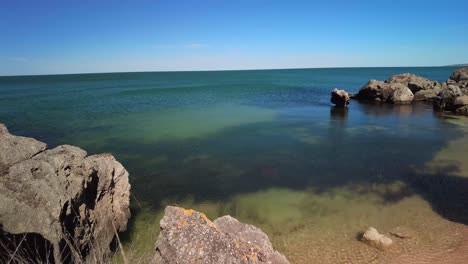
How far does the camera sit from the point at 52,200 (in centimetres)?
631

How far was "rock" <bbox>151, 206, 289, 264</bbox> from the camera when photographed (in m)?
4.09

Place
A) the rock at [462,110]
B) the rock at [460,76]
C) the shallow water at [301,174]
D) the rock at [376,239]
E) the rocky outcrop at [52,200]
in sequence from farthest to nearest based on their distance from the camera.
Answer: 1. the rock at [460,76]
2. the rock at [462,110]
3. the shallow water at [301,174]
4. the rock at [376,239]
5. the rocky outcrop at [52,200]

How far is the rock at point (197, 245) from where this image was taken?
4.09m

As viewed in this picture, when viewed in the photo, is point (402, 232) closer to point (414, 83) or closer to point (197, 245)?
point (197, 245)

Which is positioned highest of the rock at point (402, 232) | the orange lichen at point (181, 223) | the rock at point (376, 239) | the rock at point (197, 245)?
the orange lichen at point (181, 223)

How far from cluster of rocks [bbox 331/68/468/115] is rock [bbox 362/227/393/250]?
29246 mm

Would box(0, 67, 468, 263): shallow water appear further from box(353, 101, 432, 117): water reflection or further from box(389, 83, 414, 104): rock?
box(389, 83, 414, 104): rock

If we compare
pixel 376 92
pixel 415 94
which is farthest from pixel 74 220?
pixel 415 94

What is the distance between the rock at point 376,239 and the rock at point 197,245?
5.37 m

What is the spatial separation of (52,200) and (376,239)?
8770mm

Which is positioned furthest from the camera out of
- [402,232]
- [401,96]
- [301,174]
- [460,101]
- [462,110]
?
[401,96]

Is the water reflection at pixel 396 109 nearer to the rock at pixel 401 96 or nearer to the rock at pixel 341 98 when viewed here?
the rock at pixel 401 96

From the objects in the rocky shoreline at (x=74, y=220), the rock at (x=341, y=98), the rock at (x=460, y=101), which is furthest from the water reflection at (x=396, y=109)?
the rocky shoreline at (x=74, y=220)

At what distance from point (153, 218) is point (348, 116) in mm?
25618
